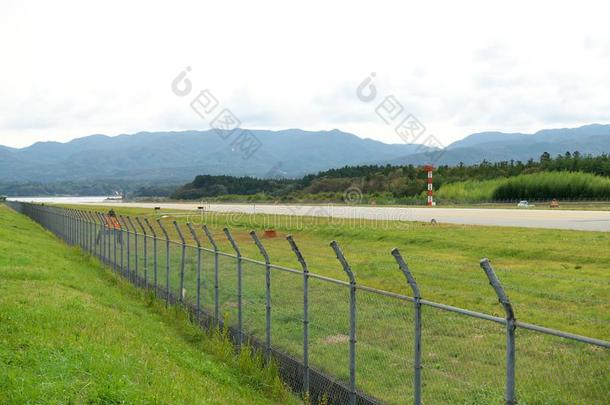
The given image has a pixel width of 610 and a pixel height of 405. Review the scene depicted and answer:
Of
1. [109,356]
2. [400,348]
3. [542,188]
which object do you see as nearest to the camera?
[109,356]

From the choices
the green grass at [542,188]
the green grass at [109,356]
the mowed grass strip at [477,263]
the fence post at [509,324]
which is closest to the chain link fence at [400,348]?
the fence post at [509,324]

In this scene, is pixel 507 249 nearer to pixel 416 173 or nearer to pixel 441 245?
pixel 441 245

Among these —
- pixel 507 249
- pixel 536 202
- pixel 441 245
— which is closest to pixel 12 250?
pixel 441 245

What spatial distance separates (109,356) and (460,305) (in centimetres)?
812

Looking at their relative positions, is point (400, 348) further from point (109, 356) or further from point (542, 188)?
point (542, 188)

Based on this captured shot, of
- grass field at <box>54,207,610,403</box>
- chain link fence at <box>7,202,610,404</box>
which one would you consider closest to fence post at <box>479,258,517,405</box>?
chain link fence at <box>7,202,610,404</box>

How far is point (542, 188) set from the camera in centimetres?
6550

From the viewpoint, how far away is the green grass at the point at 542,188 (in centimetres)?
6175

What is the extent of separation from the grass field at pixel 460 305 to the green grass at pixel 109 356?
111 centimetres

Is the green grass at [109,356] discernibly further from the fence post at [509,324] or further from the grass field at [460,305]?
the fence post at [509,324]

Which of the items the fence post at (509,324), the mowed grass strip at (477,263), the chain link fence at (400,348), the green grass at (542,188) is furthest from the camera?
the green grass at (542,188)

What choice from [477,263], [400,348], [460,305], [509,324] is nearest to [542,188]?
[477,263]

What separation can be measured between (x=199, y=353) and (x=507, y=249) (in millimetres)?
13524

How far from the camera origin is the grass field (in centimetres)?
978
